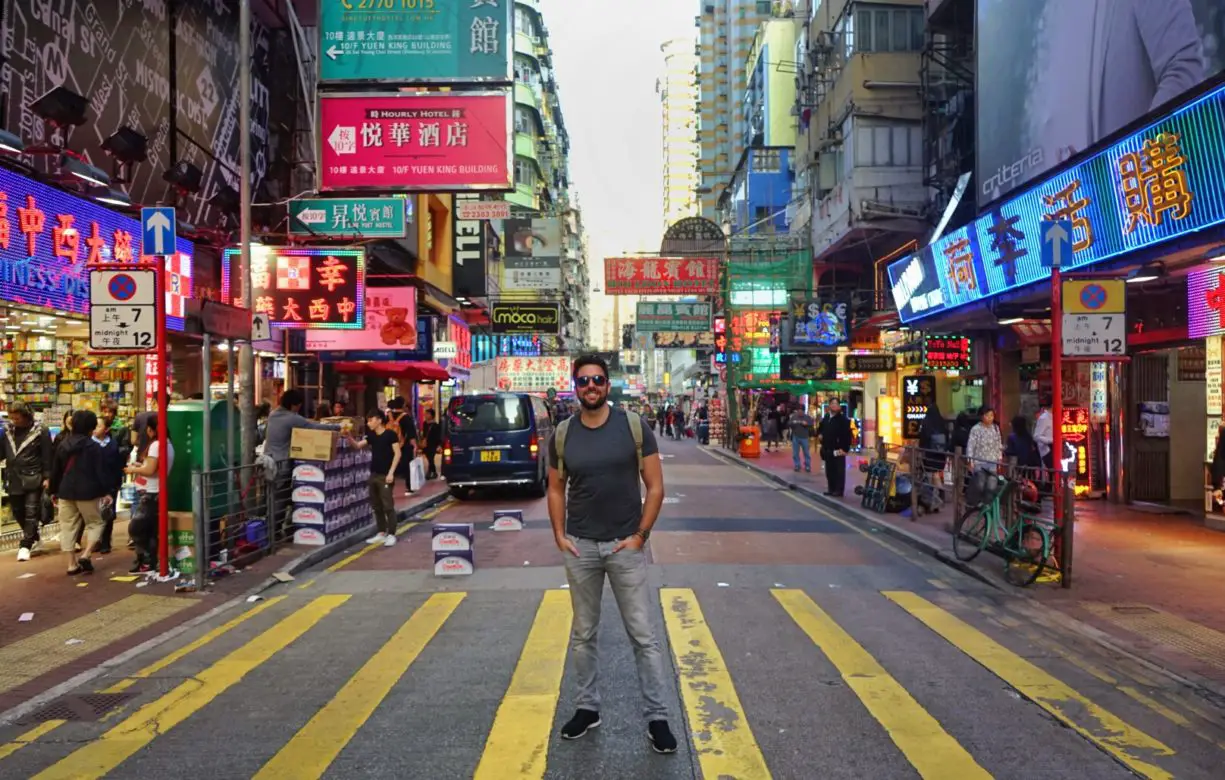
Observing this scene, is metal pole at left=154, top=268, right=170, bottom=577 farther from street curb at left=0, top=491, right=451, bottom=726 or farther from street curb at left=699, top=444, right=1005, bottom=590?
street curb at left=699, top=444, right=1005, bottom=590

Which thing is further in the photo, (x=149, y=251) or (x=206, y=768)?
(x=149, y=251)

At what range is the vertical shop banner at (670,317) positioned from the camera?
4275cm

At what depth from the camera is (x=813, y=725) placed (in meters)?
5.33

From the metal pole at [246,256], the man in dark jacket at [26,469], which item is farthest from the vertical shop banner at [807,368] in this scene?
the man in dark jacket at [26,469]

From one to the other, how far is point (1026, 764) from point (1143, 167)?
9391 mm

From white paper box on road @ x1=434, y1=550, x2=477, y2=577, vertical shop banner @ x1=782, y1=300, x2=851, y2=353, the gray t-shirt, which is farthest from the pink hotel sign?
vertical shop banner @ x1=782, y1=300, x2=851, y2=353

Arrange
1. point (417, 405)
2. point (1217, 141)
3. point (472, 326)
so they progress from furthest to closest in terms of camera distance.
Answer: point (472, 326), point (417, 405), point (1217, 141)

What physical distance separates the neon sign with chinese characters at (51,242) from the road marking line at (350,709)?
744 centimetres

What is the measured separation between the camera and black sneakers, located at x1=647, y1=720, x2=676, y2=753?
4785 mm

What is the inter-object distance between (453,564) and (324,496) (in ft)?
8.36

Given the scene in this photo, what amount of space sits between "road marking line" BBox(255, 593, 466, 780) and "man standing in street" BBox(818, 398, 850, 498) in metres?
11.9

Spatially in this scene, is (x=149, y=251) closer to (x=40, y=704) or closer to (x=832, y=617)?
(x=40, y=704)

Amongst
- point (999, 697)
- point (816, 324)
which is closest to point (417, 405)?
point (816, 324)

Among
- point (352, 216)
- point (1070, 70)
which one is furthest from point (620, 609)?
point (1070, 70)
